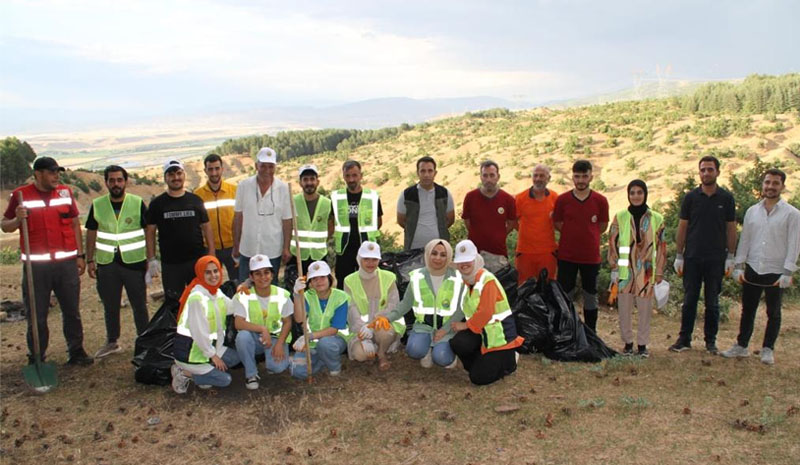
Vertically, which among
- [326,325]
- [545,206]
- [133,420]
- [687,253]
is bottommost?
[133,420]

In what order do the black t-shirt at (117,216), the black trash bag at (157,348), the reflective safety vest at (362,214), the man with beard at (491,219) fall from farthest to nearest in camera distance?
the man with beard at (491,219)
the reflective safety vest at (362,214)
the black t-shirt at (117,216)
the black trash bag at (157,348)

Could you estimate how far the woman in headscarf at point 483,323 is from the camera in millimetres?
5426

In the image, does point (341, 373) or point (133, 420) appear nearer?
point (133, 420)

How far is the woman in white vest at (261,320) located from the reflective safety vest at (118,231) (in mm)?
1523

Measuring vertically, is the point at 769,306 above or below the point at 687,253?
below

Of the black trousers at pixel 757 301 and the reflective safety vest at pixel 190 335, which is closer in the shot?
the reflective safety vest at pixel 190 335

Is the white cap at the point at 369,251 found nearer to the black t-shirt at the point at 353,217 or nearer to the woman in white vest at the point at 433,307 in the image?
the woman in white vest at the point at 433,307

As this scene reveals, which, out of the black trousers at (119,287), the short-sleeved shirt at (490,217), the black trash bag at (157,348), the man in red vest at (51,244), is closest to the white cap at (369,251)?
the short-sleeved shirt at (490,217)

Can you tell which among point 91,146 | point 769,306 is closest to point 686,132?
point 769,306

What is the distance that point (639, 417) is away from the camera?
4723mm

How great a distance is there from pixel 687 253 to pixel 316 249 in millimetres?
4226

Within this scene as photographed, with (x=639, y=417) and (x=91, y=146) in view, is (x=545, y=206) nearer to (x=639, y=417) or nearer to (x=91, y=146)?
(x=639, y=417)

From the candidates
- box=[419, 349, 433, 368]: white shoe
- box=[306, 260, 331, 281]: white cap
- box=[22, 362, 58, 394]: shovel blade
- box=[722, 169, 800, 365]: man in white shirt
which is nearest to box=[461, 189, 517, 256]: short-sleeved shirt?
box=[419, 349, 433, 368]: white shoe

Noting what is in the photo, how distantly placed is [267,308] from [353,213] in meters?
1.61
